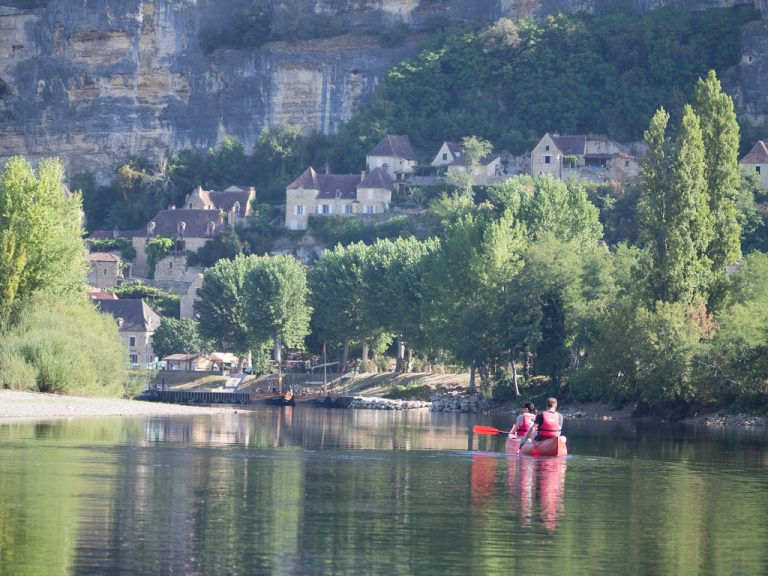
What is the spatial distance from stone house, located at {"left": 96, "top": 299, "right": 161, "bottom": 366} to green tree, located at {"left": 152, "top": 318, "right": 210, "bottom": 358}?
6.99ft

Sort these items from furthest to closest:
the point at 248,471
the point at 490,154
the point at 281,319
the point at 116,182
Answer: the point at 116,182 → the point at 490,154 → the point at 281,319 → the point at 248,471

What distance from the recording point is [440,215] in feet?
384

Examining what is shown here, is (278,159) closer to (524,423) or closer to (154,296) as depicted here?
(154,296)

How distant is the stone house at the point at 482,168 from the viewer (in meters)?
125

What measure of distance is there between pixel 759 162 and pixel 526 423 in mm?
76495

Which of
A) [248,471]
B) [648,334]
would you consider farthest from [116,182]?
[248,471]

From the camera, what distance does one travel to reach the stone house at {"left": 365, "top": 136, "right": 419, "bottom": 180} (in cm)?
12875

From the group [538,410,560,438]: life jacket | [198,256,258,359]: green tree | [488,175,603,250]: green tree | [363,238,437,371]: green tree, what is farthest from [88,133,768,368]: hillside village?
[538,410,560,438]: life jacket

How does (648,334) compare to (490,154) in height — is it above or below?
below

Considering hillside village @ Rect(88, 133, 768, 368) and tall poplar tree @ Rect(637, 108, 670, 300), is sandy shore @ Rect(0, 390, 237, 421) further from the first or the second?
hillside village @ Rect(88, 133, 768, 368)

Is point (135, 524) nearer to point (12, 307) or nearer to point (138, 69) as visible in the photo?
point (12, 307)

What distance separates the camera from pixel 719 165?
209 ft

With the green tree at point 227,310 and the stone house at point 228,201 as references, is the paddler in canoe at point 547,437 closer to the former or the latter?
the green tree at point 227,310

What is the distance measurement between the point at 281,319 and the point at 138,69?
2227 inches
